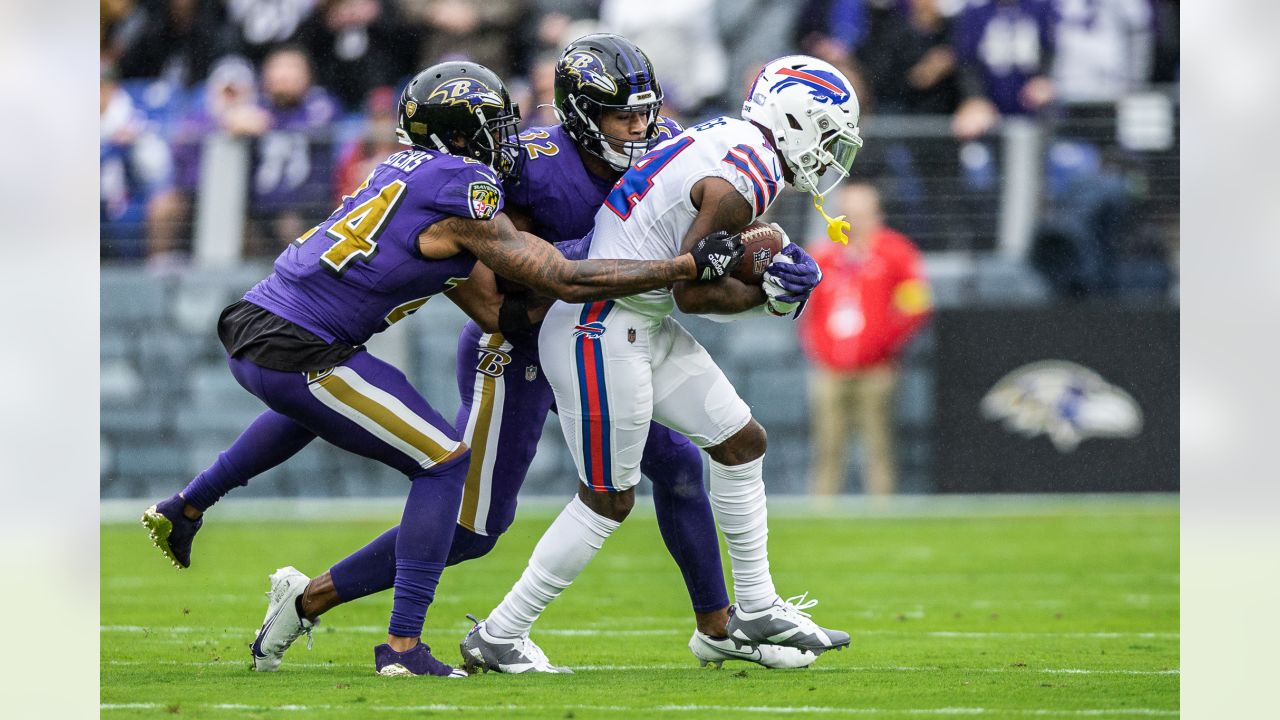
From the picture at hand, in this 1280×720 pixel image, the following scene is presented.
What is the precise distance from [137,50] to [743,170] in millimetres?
9936

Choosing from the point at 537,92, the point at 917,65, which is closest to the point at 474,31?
the point at 537,92

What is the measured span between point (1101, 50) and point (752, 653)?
9166 millimetres

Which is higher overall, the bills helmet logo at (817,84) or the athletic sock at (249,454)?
the bills helmet logo at (817,84)

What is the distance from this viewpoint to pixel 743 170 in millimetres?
5109

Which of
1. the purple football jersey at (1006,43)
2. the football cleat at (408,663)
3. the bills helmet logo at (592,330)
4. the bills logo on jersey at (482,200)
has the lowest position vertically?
the football cleat at (408,663)

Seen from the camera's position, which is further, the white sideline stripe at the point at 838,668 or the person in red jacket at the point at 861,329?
the person in red jacket at the point at 861,329

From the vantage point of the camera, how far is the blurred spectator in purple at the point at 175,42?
44.5ft

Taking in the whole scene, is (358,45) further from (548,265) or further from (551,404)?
(548,265)

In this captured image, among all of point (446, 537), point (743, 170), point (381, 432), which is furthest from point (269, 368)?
point (743, 170)

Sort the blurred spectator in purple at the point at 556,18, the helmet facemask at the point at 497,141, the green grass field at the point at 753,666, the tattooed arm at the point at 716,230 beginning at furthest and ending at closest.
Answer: the blurred spectator in purple at the point at 556,18 < the helmet facemask at the point at 497,141 < the tattooed arm at the point at 716,230 < the green grass field at the point at 753,666

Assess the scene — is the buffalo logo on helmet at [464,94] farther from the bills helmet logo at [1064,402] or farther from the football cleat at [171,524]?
the bills helmet logo at [1064,402]

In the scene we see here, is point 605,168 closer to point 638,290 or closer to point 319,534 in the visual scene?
point 638,290

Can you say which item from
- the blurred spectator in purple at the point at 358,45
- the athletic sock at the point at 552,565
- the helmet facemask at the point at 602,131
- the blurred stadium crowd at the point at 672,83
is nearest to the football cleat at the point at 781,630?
the athletic sock at the point at 552,565

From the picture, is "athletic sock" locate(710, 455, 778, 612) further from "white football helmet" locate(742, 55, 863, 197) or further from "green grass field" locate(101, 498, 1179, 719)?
"white football helmet" locate(742, 55, 863, 197)
